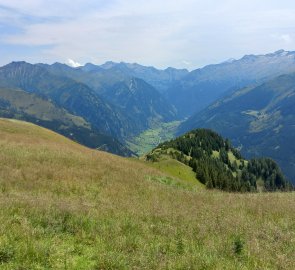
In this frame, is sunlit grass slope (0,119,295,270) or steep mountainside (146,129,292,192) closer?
sunlit grass slope (0,119,295,270)

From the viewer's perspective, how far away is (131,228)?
45.9ft

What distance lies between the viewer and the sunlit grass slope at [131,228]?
10414mm

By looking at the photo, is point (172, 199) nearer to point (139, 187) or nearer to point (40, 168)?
point (139, 187)

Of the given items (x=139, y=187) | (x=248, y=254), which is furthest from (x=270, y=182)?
(x=248, y=254)

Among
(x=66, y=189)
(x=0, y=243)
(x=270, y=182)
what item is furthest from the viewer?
(x=270, y=182)

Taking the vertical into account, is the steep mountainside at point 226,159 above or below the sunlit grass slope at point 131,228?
below

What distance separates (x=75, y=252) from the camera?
11180 millimetres

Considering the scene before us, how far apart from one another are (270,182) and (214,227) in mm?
177275

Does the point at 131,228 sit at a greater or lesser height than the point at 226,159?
greater

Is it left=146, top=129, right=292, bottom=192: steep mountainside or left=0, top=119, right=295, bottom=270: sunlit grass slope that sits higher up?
left=0, top=119, right=295, bottom=270: sunlit grass slope

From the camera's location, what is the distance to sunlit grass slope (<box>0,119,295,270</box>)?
1041 cm

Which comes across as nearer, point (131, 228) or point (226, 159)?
point (131, 228)

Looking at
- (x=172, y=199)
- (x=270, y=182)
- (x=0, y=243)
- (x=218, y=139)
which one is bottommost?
(x=270, y=182)

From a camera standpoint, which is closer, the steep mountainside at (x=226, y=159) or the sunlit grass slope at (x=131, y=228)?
the sunlit grass slope at (x=131, y=228)
